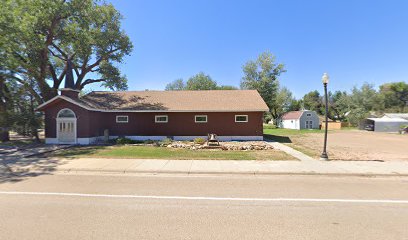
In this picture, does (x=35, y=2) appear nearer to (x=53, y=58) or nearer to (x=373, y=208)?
(x=53, y=58)

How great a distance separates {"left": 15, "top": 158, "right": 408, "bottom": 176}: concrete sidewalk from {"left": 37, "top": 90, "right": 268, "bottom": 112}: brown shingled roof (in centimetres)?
1114

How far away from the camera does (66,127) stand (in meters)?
21.0

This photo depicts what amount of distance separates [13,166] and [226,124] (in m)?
16.4

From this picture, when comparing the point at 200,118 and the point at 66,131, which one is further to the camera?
the point at 200,118

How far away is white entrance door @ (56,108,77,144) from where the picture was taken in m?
20.9

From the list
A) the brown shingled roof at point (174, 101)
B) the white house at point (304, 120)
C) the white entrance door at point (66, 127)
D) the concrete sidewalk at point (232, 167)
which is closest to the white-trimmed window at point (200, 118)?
the brown shingled roof at point (174, 101)

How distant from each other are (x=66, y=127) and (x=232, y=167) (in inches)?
647

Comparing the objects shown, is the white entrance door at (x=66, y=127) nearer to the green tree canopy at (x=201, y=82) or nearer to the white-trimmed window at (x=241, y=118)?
the white-trimmed window at (x=241, y=118)

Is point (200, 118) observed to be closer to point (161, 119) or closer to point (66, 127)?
point (161, 119)

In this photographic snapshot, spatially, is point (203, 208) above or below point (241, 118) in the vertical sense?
below

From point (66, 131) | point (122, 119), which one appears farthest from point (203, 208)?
point (122, 119)

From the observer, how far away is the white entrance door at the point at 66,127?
20.9 m

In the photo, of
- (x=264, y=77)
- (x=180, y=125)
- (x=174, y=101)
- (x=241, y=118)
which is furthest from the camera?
(x=264, y=77)

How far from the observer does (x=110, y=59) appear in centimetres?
3231
